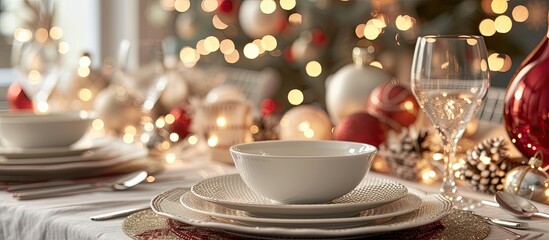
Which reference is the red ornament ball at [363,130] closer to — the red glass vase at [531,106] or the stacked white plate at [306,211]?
the red glass vase at [531,106]

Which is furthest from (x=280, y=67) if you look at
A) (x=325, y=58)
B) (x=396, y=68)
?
(x=396, y=68)

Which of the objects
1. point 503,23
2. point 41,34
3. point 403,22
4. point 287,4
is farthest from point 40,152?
point 287,4

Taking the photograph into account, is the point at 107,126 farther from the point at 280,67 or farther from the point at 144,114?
the point at 280,67

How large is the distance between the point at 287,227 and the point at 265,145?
0.17 metres

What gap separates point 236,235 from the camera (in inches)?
30.3

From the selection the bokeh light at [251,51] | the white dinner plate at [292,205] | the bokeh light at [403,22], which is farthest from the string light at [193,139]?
the bokeh light at [251,51]

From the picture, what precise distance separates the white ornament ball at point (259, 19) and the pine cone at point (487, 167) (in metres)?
2.27

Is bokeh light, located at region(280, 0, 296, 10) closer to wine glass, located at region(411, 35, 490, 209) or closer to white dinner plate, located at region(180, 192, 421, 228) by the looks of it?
wine glass, located at region(411, 35, 490, 209)

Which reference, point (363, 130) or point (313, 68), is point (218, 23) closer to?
point (313, 68)

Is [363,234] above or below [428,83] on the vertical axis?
below

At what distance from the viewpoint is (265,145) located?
0.90 m

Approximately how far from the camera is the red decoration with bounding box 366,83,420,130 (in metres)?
1.38

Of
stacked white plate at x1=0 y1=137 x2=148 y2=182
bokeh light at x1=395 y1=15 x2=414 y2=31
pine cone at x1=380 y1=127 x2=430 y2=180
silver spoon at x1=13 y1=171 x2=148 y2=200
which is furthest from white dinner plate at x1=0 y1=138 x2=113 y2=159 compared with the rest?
bokeh light at x1=395 y1=15 x2=414 y2=31

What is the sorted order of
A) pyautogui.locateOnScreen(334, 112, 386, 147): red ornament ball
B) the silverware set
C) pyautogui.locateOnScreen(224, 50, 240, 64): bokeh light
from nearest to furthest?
the silverware set → pyautogui.locateOnScreen(334, 112, 386, 147): red ornament ball → pyautogui.locateOnScreen(224, 50, 240, 64): bokeh light
